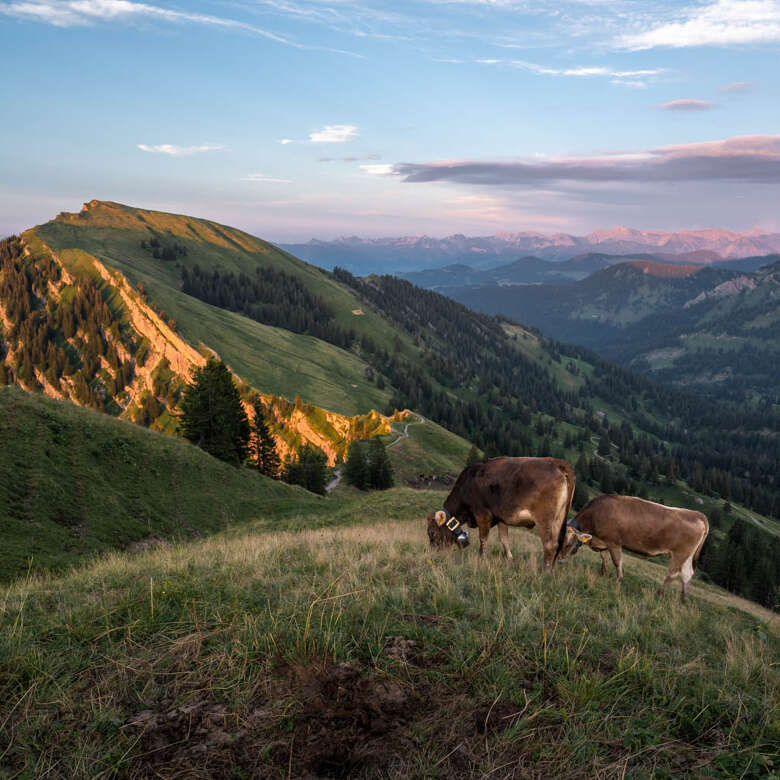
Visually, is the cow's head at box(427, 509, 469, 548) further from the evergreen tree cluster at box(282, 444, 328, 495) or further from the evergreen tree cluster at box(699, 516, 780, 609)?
the evergreen tree cluster at box(699, 516, 780, 609)

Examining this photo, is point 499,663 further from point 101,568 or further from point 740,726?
point 101,568

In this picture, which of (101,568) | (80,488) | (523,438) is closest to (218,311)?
(523,438)

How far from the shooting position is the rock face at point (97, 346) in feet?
488

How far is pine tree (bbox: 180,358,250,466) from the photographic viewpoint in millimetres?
48812

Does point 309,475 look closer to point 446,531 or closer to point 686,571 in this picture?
point 446,531

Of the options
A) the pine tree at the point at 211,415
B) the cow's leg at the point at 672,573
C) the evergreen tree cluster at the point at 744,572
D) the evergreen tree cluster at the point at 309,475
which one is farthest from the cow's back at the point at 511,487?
the evergreen tree cluster at the point at 744,572

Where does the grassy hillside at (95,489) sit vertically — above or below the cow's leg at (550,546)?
below

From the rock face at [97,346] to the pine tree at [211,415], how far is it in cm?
7683

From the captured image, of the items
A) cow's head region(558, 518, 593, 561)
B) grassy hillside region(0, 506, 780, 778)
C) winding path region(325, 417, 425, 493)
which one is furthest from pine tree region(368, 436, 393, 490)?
grassy hillside region(0, 506, 780, 778)

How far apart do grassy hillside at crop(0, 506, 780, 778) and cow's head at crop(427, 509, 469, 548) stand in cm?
440

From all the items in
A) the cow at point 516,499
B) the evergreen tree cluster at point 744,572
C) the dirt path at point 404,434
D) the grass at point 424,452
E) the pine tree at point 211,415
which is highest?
the cow at point 516,499

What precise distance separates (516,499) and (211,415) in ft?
145

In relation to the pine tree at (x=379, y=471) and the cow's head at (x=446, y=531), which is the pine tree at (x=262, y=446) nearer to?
the pine tree at (x=379, y=471)

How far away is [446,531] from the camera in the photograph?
12461 millimetres
